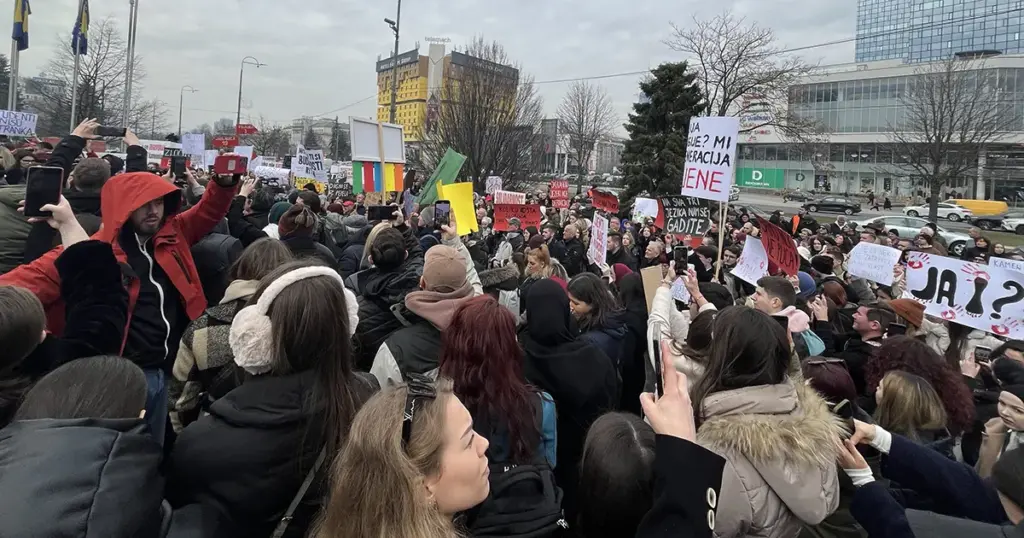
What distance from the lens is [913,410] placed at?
9.73 feet

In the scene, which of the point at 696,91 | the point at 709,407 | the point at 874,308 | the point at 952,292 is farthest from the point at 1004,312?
the point at 696,91

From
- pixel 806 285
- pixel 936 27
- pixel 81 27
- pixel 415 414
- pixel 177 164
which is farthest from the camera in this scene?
pixel 936 27

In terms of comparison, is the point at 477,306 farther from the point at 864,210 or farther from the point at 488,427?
the point at 864,210

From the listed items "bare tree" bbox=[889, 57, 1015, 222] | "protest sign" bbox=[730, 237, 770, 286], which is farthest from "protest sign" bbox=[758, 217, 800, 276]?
"bare tree" bbox=[889, 57, 1015, 222]

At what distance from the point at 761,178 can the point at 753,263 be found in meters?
77.5

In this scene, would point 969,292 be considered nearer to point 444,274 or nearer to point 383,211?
point 444,274

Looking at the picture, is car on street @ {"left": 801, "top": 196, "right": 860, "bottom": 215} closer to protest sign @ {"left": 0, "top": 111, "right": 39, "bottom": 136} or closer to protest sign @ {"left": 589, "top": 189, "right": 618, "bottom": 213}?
protest sign @ {"left": 589, "top": 189, "right": 618, "bottom": 213}

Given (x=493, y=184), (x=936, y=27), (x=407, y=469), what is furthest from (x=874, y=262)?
(x=936, y=27)

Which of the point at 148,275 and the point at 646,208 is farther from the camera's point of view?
the point at 646,208

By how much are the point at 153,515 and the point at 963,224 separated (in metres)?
49.8

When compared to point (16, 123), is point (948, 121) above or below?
above

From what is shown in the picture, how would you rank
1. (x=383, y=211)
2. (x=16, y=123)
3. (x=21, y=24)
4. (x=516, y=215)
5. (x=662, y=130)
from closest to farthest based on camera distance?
1. (x=383, y=211)
2. (x=516, y=215)
3. (x=16, y=123)
4. (x=21, y=24)
5. (x=662, y=130)

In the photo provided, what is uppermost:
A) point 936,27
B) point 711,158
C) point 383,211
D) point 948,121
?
point 936,27

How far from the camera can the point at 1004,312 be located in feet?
16.9
